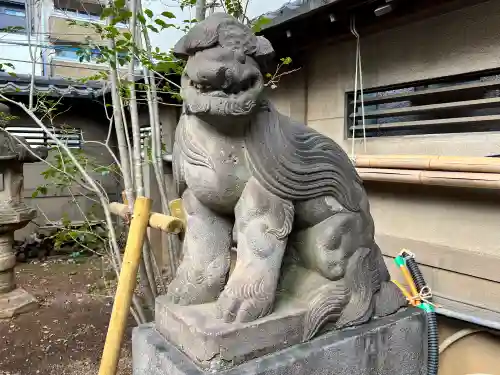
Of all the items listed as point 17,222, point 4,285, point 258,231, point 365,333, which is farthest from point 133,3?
point 4,285

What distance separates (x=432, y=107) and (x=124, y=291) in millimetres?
2261

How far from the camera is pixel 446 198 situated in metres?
2.68

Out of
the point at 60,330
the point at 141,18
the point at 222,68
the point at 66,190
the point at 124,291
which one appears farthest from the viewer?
the point at 66,190

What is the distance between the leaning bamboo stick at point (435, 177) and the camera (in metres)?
2.22

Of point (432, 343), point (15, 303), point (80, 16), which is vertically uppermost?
point (80, 16)

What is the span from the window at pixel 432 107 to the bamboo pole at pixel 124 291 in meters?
2.04

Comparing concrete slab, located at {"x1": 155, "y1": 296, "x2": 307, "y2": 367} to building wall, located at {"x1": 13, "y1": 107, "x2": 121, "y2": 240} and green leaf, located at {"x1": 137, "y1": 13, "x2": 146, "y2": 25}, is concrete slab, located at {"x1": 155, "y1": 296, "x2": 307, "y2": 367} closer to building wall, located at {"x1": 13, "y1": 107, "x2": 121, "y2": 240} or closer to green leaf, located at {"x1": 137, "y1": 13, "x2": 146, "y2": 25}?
green leaf, located at {"x1": 137, "y1": 13, "x2": 146, "y2": 25}

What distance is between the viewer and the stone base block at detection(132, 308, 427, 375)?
137cm

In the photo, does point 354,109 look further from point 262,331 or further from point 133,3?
point 262,331

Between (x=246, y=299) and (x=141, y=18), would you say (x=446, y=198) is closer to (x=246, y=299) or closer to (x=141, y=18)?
(x=246, y=299)

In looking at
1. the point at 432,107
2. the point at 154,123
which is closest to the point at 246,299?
the point at 154,123

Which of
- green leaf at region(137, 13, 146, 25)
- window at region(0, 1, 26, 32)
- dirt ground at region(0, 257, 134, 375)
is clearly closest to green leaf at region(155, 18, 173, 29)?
green leaf at region(137, 13, 146, 25)

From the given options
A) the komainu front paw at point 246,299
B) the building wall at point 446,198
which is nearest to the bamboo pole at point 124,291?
the komainu front paw at point 246,299

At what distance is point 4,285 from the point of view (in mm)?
4578
